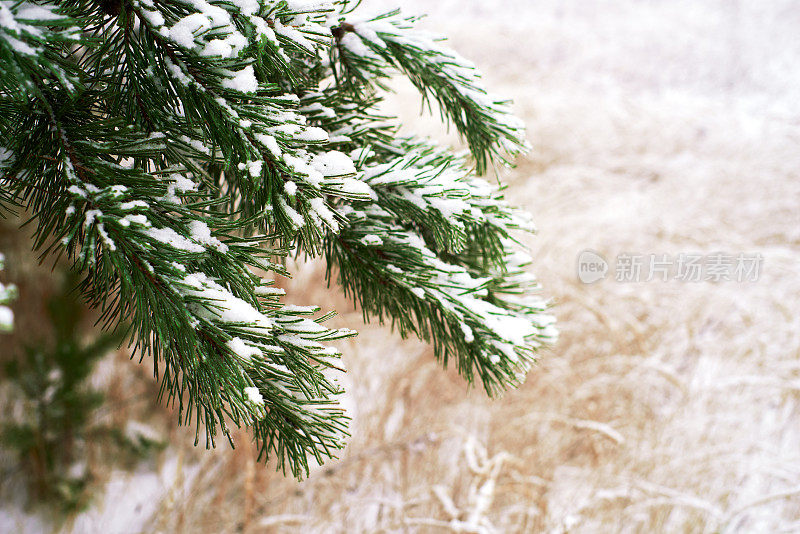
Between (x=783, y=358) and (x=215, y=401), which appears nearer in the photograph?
(x=215, y=401)

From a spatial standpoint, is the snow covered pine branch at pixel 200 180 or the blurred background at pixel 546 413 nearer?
the snow covered pine branch at pixel 200 180

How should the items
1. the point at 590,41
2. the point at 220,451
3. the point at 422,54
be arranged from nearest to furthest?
the point at 422,54 → the point at 220,451 → the point at 590,41

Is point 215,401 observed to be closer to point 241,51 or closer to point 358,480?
point 241,51

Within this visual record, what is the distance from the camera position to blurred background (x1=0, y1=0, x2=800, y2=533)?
0.98 meters

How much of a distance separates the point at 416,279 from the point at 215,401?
153 millimetres

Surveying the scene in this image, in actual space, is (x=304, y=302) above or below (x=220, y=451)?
above

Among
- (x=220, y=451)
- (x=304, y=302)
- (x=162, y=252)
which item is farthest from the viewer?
(x=304, y=302)

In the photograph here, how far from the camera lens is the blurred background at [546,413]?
38.6 inches

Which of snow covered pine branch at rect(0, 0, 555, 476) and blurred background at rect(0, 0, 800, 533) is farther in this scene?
blurred background at rect(0, 0, 800, 533)

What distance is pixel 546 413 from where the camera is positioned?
1.17 meters

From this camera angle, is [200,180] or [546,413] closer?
[200,180]

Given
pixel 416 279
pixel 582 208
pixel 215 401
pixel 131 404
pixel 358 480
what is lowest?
pixel 131 404

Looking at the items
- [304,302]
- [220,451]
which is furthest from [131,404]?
[304,302]

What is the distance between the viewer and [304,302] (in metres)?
1.47
